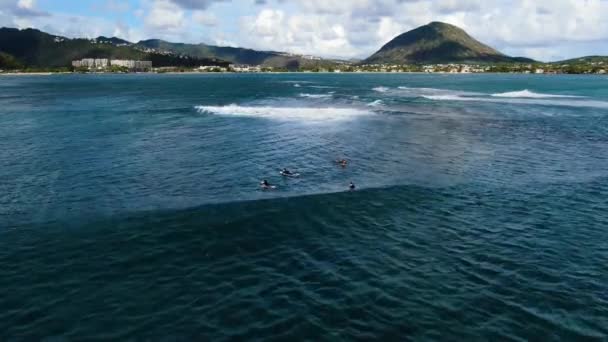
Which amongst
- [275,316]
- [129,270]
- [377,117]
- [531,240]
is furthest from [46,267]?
[377,117]

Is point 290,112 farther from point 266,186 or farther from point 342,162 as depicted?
point 266,186

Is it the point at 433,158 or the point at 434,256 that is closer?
the point at 434,256

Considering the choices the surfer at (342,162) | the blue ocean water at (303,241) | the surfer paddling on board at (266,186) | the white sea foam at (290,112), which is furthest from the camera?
the white sea foam at (290,112)

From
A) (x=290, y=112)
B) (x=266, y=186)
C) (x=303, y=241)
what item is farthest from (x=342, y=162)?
(x=290, y=112)

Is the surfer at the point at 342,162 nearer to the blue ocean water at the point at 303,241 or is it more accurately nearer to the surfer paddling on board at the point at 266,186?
the blue ocean water at the point at 303,241

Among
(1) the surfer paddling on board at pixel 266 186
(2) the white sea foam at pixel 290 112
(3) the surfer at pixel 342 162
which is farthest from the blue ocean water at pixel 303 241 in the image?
(2) the white sea foam at pixel 290 112

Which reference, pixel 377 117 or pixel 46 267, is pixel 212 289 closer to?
pixel 46 267
